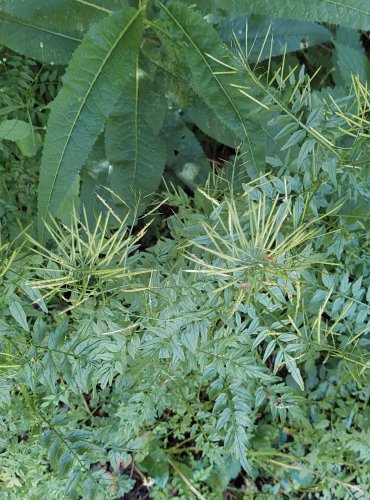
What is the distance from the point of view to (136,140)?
1.32 metres

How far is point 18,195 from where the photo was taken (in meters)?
1.52

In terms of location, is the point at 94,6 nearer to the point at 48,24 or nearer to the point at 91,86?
the point at 48,24

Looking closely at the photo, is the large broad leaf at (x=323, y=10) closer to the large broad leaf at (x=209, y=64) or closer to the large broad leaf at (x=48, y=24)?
the large broad leaf at (x=209, y=64)

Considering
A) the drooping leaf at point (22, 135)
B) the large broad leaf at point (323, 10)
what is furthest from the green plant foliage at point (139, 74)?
the drooping leaf at point (22, 135)

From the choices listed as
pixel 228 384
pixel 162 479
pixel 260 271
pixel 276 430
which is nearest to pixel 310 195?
pixel 260 271

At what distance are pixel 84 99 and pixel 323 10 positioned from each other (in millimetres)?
485

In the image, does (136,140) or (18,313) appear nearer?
(18,313)

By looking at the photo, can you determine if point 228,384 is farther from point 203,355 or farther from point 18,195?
point 18,195

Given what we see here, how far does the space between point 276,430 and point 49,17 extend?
3.96 ft

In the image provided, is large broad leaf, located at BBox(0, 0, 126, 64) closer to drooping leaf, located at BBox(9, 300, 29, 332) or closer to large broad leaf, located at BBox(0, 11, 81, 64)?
large broad leaf, located at BBox(0, 11, 81, 64)

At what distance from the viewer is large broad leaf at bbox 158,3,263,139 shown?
42.6 inches

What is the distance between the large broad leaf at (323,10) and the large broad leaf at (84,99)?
0.26m

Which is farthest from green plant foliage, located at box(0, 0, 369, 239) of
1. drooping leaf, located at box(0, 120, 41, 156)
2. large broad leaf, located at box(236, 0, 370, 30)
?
drooping leaf, located at box(0, 120, 41, 156)

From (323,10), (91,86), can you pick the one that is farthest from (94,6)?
(323,10)
